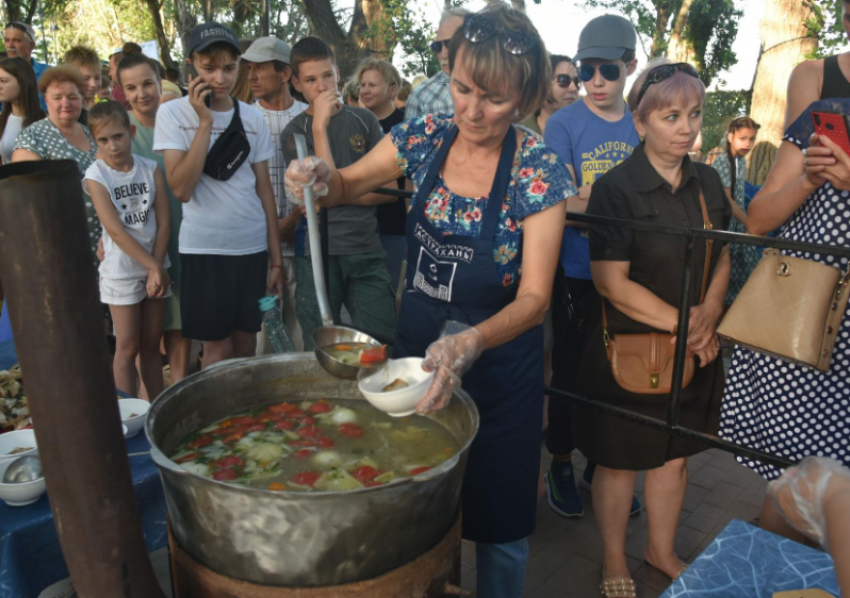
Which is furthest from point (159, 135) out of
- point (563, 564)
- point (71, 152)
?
point (563, 564)

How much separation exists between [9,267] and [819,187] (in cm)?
240

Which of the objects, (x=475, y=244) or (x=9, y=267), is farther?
(x=475, y=244)

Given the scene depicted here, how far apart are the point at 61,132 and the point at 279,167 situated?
4.85 ft

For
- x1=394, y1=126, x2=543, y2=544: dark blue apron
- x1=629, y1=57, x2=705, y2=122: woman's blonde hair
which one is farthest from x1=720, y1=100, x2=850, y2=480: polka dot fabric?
x1=394, y1=126, x2=543, y2=544: dark blue apron

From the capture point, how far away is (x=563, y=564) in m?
3.25

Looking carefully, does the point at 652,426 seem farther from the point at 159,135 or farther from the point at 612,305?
the point at 159,135

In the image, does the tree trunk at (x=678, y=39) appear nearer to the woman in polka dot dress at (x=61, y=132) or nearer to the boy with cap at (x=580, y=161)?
the boy with cap at (x=580, y=161)

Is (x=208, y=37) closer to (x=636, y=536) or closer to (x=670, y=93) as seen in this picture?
(x=670, y=93)

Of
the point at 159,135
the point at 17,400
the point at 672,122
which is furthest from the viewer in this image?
the point at 159,135

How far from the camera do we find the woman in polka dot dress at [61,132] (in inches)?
177

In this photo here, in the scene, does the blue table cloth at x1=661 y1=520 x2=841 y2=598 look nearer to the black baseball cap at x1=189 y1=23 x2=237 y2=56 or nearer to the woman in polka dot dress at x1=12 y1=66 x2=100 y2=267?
the black baseball cap at x1=189 y1=23 x2=237 y2=56

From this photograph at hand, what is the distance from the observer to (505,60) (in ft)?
6.76

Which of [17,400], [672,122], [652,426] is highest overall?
[672,122]

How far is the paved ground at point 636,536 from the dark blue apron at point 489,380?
89 centimetres
